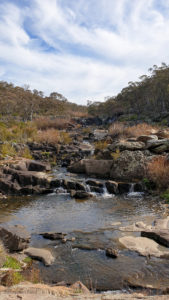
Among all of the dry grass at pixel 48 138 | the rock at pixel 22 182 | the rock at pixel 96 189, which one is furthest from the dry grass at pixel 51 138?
the rock at pixel 96 189

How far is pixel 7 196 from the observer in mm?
13766

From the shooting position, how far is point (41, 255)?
23.8ft

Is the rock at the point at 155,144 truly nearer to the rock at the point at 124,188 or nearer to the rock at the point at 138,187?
the rock at the point at 138,187

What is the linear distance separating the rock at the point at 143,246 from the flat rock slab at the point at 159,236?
0.18 meters

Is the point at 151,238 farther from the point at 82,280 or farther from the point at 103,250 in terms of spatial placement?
the point at 82,280

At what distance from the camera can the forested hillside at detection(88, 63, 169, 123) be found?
5253 cm

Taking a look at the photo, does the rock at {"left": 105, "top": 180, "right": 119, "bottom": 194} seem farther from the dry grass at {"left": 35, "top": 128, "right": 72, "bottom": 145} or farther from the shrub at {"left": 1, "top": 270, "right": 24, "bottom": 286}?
the dry grass at {"left": 35, "top": 128, "right": 72, "bottom": 145}

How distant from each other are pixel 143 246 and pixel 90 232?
2039 millimetres

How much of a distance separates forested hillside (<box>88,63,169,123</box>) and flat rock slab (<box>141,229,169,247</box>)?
41241 millimetres

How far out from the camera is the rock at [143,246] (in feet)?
23.5

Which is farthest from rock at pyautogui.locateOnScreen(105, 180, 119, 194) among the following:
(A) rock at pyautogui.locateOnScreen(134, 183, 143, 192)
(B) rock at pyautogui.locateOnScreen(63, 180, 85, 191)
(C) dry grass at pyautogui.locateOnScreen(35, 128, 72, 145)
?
(C) dry grass at pyautogui.locateOnScreen(35, 128, 72, 145)

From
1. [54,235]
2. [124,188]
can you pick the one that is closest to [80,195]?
[124,188]

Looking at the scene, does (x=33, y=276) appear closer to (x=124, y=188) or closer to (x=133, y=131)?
(x=124, y=188)

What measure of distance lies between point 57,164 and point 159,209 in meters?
11.7
